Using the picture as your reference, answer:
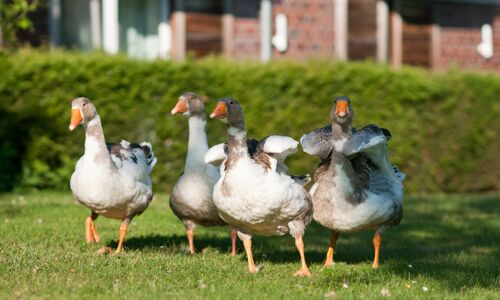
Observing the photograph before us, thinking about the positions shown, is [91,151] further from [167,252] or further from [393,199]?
[393,199]

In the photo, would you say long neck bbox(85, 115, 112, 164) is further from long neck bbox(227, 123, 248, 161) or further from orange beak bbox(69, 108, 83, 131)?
long neck bbox(227, 123, 248, 161)

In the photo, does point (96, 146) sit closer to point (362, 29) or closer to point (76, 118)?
point (76, 118)

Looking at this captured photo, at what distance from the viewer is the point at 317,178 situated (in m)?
8.84

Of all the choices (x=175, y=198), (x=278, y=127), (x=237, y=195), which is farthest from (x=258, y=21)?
(x=237, y=195)

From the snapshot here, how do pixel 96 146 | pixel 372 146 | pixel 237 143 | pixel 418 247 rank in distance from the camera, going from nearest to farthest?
1. pixel 237 143
2. pixel 372 146
3. pixel 96 146
4. pixel 418 247

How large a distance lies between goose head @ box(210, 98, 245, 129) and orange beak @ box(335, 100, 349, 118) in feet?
3.04

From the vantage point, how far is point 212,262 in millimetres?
8555

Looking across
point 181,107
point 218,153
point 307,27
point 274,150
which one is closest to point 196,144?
point 181,107

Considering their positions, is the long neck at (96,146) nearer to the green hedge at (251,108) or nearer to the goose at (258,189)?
the goose at (258,189)

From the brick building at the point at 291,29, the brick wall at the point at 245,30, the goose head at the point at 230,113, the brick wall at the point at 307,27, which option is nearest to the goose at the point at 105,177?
the goose head at the point at 230,113

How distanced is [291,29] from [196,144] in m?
13.0

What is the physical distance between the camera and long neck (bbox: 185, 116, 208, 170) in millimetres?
9539

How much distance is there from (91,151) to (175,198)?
1.06 m

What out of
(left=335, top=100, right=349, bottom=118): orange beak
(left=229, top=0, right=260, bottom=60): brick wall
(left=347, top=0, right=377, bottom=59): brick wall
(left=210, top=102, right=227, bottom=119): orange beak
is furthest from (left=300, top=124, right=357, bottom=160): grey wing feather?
(left=347, top=0, right=377, bottom=59): brick wall
